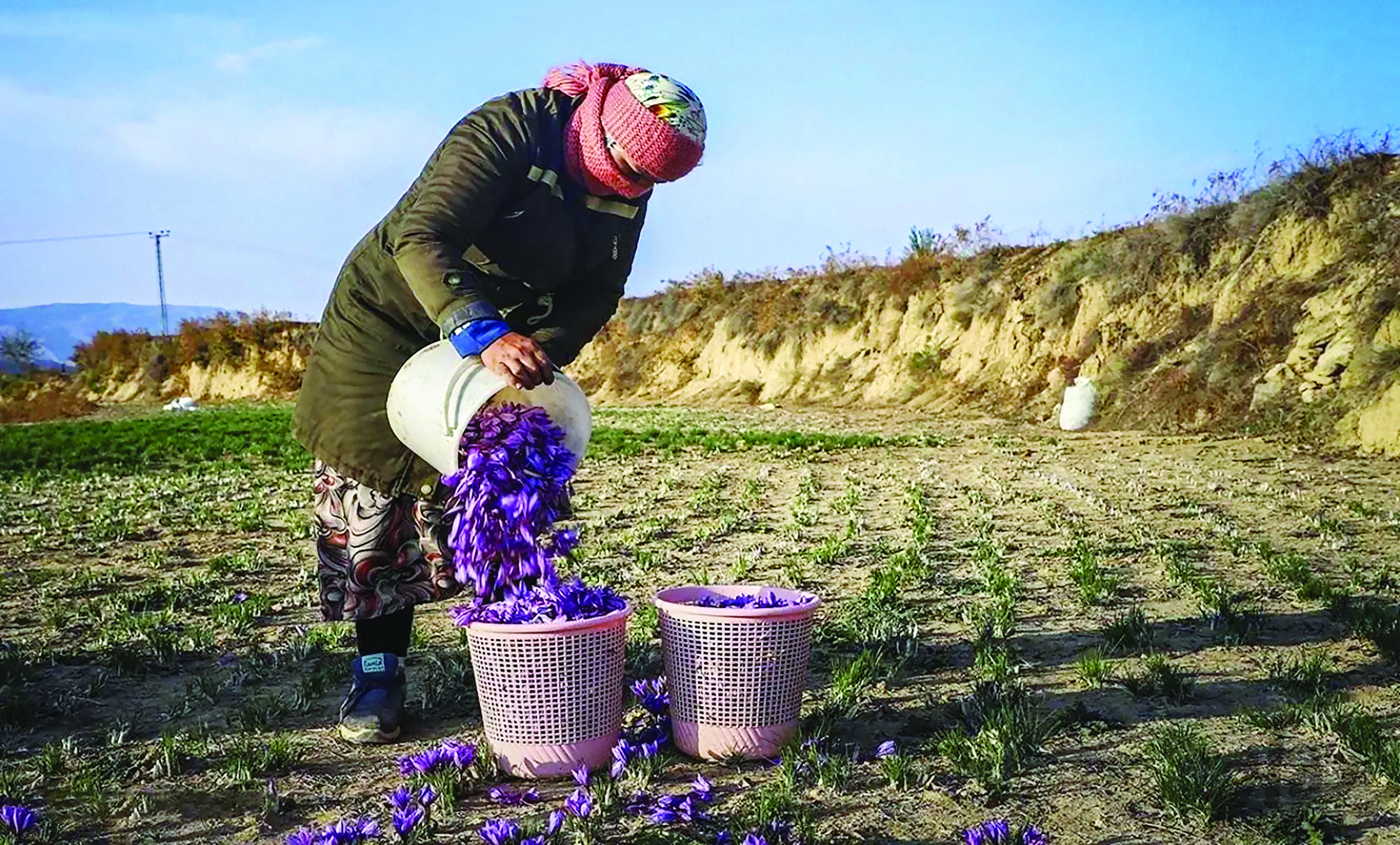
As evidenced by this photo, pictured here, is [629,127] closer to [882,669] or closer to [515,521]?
[515,521]

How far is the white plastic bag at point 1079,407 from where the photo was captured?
20062 millimetres

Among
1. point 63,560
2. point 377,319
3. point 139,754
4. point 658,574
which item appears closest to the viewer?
point 139,754

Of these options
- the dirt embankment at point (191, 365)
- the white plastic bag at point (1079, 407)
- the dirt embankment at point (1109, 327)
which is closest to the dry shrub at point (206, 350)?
the dirt embankment at point (191, 365)

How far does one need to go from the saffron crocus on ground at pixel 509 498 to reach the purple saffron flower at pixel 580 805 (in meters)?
0.70

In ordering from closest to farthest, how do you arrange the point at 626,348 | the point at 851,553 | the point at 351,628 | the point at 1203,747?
1. the point at 1203,747
2. the point at 351,628
3. the point at 851,553
4. the point at 626,348

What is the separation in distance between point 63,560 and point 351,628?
3.88 m

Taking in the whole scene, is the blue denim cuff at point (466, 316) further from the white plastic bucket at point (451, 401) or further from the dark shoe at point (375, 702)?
the dark shoe at point (375, 702)

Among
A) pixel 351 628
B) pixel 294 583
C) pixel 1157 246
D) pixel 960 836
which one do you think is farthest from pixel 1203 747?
pixel 1157 246

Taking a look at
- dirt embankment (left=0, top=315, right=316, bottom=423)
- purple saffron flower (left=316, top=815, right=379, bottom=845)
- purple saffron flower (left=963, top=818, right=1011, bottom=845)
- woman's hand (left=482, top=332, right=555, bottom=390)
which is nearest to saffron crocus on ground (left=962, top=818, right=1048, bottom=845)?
purple saffron flower (left=963, top=818, right=1011, bottom=845)

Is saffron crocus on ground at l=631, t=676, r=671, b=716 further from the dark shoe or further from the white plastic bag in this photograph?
the white plastic bag

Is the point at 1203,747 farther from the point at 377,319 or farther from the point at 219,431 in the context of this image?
the point at 219,431

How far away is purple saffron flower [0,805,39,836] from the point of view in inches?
128

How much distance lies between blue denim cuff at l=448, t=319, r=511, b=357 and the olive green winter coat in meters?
0.10

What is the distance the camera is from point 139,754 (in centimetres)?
403
